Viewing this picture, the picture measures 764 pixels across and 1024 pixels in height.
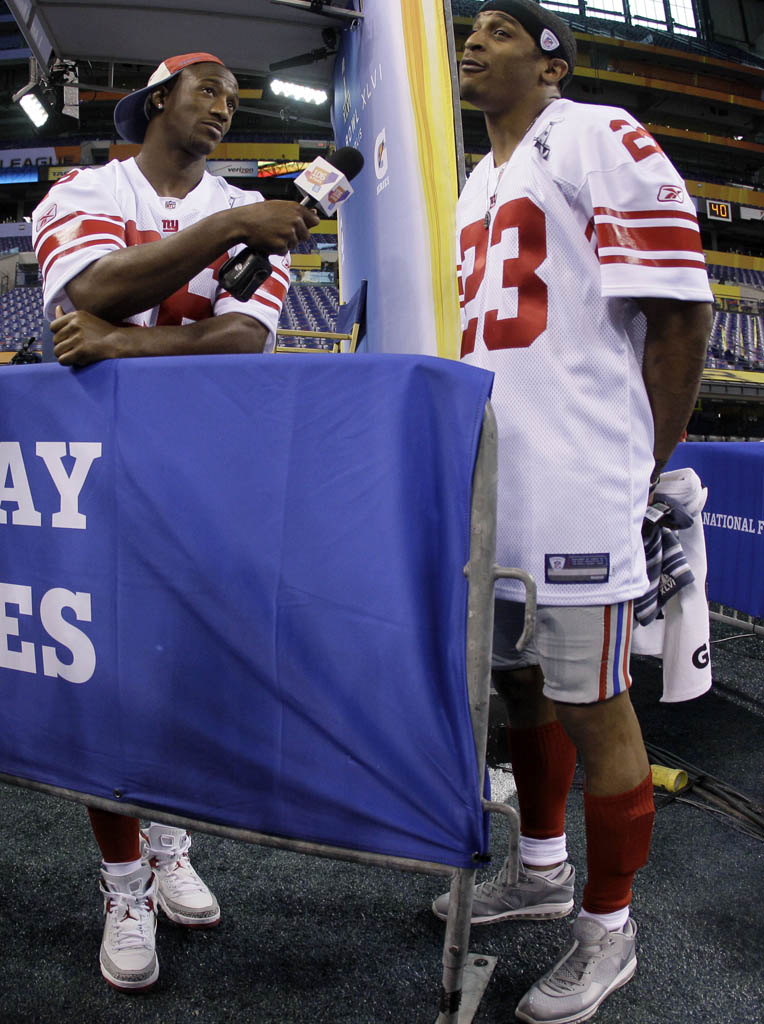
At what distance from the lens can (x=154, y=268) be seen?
1.27m

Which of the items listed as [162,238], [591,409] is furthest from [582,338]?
Result: [162,238]

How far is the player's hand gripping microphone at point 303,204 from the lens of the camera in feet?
4.12

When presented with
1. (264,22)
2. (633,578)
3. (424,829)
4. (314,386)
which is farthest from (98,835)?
(264,22)

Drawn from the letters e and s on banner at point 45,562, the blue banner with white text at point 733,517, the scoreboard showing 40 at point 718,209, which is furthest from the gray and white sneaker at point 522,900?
the scoreboard showing 40 at point 718,209

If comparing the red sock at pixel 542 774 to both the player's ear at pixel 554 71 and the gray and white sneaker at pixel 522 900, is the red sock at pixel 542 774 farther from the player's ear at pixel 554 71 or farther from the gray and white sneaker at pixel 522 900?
the player's ear at pixel 554 71

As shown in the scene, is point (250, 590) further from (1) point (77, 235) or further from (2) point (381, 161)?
(2) point (381, 161)

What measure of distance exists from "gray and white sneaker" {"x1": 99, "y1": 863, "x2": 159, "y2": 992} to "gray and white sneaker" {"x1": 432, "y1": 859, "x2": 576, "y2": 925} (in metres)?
0.55

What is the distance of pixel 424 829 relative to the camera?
1008 mm

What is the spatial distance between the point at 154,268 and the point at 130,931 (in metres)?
1.15

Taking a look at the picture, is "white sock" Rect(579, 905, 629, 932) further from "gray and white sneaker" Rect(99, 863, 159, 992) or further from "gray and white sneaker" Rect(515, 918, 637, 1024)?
"gray and white sneaker" Rect(99, 863, 159, 992)

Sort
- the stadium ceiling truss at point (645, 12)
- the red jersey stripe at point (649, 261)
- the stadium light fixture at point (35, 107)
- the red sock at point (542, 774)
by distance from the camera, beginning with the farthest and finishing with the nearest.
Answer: the stadium ceiling truss at point (645, 12)
the stadium light fixture at point (35, 107)
the red sock at point (542, 774)
the red jersey stripe at point (649, 261)

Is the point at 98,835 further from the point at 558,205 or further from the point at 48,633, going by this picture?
the point at 558,205

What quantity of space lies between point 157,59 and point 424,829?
5.07 meters

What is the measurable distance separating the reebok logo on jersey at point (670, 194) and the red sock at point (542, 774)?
3.21 feet
